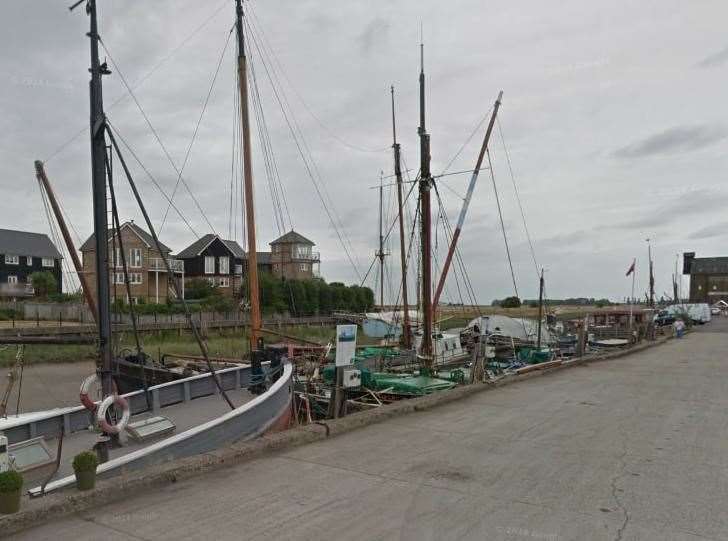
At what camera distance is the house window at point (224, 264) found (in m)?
70.9

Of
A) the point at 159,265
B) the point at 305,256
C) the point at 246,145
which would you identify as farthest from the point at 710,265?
the point at 246,145

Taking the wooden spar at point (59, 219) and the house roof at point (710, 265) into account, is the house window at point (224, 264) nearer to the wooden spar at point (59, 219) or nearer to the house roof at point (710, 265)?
the wooden spar at point (59, 219)

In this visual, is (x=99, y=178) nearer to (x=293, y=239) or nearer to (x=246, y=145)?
(x=246, y=145)

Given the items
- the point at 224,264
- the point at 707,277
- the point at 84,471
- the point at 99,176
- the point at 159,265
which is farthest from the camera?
the point at 707,277

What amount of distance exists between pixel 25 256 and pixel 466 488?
6796 cm

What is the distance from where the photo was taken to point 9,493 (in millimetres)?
5016

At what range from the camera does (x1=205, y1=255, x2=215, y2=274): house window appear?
69.8 meters

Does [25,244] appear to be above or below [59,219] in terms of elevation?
above

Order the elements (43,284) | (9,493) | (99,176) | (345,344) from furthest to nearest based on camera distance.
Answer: (43,284) < (345,344) < (99,176) < (9,493)

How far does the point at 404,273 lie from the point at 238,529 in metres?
23.4

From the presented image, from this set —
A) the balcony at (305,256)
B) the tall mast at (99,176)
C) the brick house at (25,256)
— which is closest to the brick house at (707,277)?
the balcony at (305,256)

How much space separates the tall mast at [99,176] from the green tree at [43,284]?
52476 millimetres

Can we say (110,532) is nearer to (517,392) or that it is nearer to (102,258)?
(102,258)

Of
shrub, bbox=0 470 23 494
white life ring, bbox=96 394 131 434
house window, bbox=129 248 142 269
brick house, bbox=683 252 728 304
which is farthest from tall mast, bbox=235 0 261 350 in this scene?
brick house, bbox=683 252 728 304
